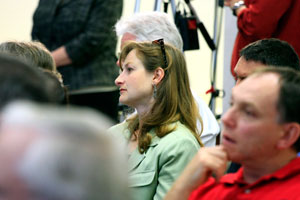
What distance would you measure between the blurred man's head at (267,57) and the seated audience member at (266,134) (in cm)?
80

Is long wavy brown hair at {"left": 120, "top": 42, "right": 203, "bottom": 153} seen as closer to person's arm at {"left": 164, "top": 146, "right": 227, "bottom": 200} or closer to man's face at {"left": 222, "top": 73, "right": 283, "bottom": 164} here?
person's arm at {"left": 164, "top": 146, "right": 227, "bottom": 200}

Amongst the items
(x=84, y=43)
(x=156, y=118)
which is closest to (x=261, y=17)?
(x=156, y=118)

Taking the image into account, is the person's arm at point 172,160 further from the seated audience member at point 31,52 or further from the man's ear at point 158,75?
the seated audience member at point 31,52

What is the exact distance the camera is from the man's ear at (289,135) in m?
1.47

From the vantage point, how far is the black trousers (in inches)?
129

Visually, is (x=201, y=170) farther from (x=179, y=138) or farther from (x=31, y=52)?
(x=31, y=52)

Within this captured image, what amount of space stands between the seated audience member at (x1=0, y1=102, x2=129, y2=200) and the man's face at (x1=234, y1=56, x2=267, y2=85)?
5.77ft

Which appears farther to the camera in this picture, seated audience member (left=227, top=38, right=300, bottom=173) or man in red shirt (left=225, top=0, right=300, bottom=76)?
man in red shirt (left=225, top=0, right=300, bottom=76)

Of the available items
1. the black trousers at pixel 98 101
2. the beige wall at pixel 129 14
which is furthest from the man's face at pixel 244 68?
the beige wall at pixel 129 14

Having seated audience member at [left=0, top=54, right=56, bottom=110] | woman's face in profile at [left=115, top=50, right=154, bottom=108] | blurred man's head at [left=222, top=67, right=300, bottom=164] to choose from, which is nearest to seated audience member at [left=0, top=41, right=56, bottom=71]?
woman's face in profile at [left=115, top=50, right=154, bottom=108]

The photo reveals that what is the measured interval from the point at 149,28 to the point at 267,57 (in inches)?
35.7

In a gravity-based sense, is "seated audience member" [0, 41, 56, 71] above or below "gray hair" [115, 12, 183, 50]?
above

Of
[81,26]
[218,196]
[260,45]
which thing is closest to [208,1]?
[81,26]

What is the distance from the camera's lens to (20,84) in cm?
86
